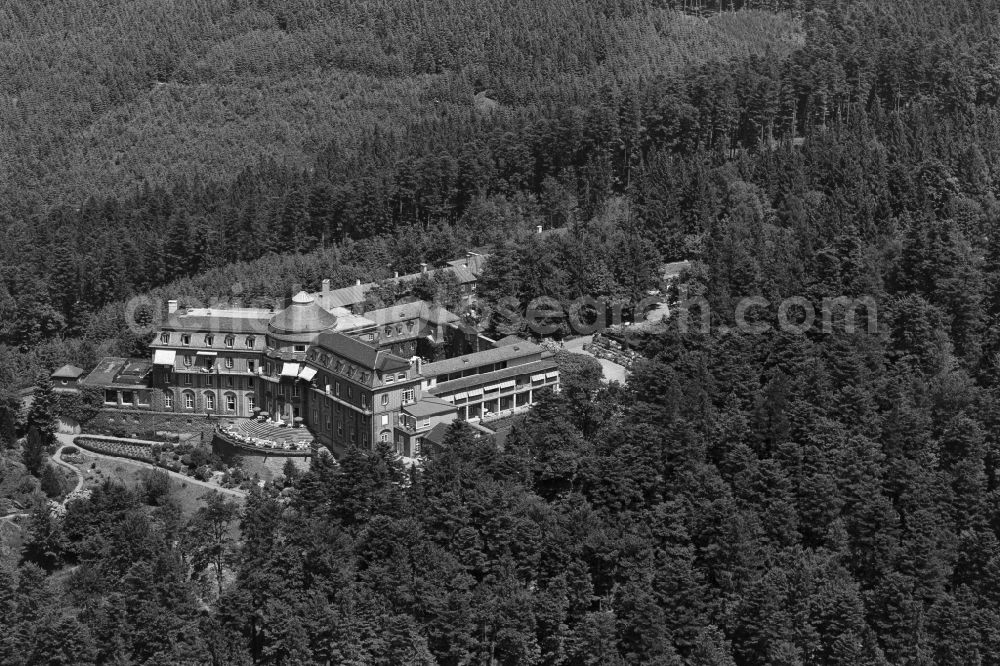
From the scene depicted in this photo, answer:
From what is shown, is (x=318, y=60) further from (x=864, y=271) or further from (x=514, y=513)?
(x=514, y=513)

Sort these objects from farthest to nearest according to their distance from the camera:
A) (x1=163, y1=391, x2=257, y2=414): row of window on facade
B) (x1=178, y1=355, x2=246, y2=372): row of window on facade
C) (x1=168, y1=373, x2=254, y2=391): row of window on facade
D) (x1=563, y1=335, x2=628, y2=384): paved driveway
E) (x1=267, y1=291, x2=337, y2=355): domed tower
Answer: (x1=563, y1=335, x2=628, y2=384): paved driveway
(x1=163, y1=391, x2=257, y2=414): row of window on facade
(x1=168, y1=373, x2=254, y2=391): row of window on facade
(x1=178, y1=355, x2=246, y2=372): row of window on facade
(x1=267, y1=291, x2=337, y2=355): domed tower

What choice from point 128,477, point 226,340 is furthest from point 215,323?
point 128,477

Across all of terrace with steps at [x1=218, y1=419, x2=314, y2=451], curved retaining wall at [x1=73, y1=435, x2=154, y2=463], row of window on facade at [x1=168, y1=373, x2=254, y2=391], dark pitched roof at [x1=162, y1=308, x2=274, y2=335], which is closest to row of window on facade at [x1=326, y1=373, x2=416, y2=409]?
terrace with steps at [x1=218, y1=419, x2=314, y2=451]

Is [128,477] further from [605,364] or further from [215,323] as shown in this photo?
[605,364]

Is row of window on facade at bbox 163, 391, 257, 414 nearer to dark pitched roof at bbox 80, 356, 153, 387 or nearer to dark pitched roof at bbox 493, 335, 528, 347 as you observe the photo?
dark pitched roof at bbox 80, 356, 153, 387

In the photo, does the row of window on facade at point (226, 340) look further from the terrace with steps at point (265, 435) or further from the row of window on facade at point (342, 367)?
the terrace with steps at point (265, 435)

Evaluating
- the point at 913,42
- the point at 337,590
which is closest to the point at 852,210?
the point at 913,42
